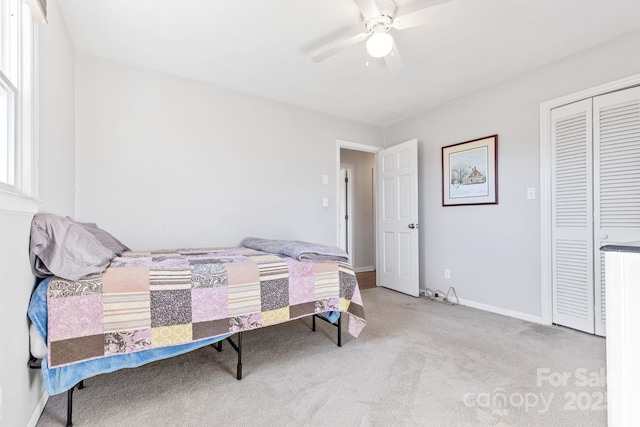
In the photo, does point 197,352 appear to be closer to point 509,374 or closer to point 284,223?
point 284,223

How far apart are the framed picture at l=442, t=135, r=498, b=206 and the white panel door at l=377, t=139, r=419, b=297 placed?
374 mm

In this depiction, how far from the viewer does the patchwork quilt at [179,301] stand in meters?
1.33

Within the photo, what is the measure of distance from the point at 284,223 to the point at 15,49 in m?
2.49

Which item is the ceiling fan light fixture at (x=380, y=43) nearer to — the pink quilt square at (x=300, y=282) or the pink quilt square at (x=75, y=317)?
the pink quilt square at (x=300, y=282)

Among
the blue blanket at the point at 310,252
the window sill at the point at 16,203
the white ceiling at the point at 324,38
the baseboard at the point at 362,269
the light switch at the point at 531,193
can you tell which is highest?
the white ceiling at the point at 324,38

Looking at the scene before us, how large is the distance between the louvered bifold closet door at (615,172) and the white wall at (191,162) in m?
2.58

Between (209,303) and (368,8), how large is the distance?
6.33ft

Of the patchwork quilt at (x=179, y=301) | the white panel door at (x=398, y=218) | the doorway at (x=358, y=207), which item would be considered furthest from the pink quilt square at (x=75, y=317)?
the doorway at (x=358, y=207)

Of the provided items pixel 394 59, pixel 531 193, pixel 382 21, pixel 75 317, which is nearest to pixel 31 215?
pixel 75 317

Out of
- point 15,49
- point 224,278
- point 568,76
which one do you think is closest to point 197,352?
point 224,278

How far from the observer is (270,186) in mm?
3330

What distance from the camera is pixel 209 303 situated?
5.40ft

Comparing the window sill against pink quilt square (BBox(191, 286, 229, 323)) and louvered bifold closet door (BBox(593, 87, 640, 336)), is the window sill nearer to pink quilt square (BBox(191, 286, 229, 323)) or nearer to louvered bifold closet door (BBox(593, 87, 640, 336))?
pink quilt square (BBox(191, 286, 229, 323))

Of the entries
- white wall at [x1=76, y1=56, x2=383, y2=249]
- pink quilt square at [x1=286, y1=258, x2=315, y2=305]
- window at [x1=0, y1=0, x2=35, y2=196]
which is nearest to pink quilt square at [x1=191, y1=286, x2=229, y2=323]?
pink quilt square at [x1=286, y1=258, x2=315, y2=305]
